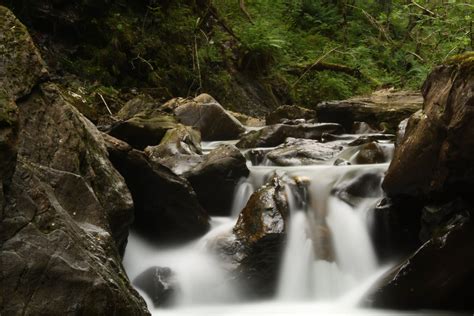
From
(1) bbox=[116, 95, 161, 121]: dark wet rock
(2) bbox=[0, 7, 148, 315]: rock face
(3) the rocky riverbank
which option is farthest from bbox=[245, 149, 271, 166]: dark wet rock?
(2) bbox=[0, 7, 148, 315]: rock face

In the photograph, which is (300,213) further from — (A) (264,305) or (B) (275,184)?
(A) (264,305)

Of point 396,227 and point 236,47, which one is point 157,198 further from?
point 236,47

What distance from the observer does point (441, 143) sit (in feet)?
15.2

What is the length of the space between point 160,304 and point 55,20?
7697 mm

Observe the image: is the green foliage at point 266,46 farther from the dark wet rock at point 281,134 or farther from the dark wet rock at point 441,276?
the dark wet rock at point 441,276

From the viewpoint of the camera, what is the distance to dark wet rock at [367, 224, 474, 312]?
4352mm

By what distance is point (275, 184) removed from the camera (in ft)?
18.6

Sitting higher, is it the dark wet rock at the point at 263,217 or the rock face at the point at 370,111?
the rock face at the point at 370,111

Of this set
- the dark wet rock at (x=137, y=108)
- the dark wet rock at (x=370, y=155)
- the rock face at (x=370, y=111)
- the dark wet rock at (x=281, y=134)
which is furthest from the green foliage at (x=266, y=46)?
the dark wet rock at (x=281, y=134)

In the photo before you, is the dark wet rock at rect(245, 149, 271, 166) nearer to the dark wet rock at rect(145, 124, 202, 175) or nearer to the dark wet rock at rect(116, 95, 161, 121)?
the dark wet rock at rect(145, 124, 202, 175)

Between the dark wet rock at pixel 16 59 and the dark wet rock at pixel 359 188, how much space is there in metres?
3.52

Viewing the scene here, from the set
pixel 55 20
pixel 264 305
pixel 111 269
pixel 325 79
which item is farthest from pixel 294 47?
pixel 111 269

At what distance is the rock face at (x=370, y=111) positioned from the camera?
32.2 feet

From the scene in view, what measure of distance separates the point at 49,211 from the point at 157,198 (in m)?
2.68
